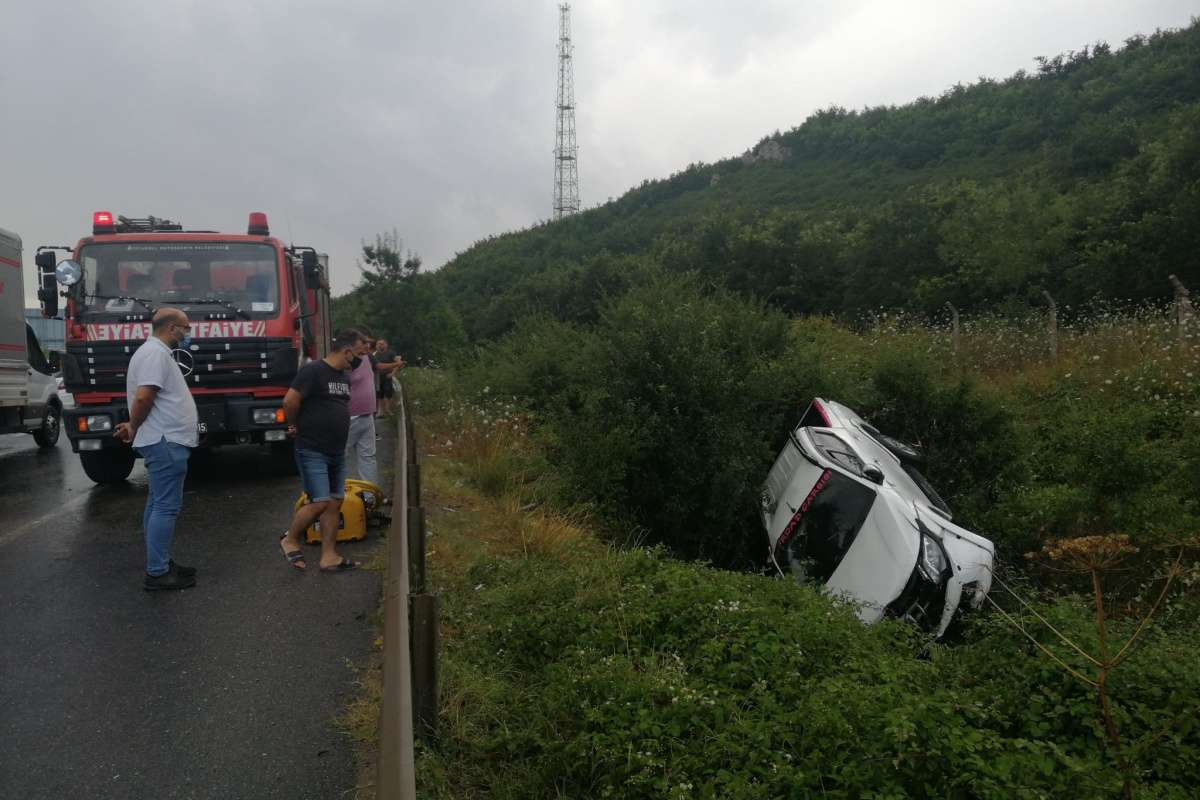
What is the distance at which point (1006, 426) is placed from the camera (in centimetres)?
1010

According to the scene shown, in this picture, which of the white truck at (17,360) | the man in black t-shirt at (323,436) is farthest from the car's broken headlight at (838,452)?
the white truck at (17,360)

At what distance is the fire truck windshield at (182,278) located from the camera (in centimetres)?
852

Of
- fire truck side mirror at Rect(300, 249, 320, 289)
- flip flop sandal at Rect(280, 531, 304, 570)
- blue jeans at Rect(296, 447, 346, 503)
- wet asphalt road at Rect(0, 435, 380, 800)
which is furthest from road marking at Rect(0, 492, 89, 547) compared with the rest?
fire truck side mirror at Rect(300, 249, 320, 289)

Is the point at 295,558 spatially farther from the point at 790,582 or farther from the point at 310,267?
the point at 310,267

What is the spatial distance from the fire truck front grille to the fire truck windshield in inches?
14.1

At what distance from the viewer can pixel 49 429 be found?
12.9m

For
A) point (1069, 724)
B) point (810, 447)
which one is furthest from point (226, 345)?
point (1069, 724)

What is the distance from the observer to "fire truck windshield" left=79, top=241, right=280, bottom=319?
8.52 meters

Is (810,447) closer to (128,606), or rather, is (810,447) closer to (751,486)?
(751,486)

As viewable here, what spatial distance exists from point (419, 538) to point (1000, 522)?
6423 millimetres

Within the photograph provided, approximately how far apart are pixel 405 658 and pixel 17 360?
37.0 ft

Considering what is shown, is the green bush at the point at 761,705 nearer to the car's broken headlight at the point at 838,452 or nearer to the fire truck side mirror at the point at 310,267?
the car's broken headlight at the point at 838,452

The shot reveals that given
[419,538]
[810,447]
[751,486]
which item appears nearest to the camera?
[419,538]

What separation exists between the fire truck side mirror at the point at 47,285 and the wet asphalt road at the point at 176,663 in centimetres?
217
